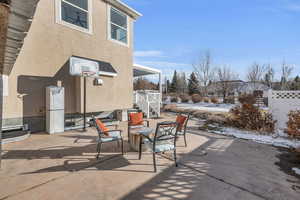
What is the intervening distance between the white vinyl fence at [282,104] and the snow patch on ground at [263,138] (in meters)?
1.36

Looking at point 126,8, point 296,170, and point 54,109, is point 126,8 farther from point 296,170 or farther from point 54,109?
point 296,170

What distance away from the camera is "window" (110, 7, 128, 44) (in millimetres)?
10633

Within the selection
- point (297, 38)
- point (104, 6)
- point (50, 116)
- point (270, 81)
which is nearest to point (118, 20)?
point (104, 6)

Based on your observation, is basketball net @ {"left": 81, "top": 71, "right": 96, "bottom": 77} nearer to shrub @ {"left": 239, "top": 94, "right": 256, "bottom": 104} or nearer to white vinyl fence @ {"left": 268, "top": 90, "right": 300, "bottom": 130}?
shrub @ {"left": 239, "top": 94, "right": 256, "bottom": 104}

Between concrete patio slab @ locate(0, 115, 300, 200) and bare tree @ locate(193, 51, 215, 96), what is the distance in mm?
26313

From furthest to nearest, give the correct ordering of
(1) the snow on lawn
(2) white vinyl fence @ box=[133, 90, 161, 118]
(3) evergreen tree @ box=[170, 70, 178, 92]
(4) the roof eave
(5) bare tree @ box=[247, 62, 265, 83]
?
(3) evergreen tree @ box=[170, 70, 178, 92]
(5) bare tree @ box=[247, 62, 265, 83]
(1) the snow on lawn
(2) white vinyl fence @ box=[133, 90, 161, 118]
(4) the roof eave

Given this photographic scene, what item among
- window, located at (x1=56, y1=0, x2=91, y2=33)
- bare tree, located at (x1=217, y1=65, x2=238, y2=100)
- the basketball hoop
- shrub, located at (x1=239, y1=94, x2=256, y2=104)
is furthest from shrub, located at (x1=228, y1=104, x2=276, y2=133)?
bare tree, located at (x1=217, y1=65, x2=238, y2=100)

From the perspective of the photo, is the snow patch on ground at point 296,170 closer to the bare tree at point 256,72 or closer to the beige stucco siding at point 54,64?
the beige stucco siding at point 54,64

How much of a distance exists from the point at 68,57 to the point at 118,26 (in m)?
4.42

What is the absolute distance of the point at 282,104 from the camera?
25.5 ft

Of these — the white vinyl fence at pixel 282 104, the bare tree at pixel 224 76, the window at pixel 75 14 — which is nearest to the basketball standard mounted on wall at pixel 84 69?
the window at pixel 75 14

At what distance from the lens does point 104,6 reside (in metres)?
9.90

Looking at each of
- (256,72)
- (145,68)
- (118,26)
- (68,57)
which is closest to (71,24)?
(68,57)

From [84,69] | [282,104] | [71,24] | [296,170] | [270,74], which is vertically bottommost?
[296,170]
